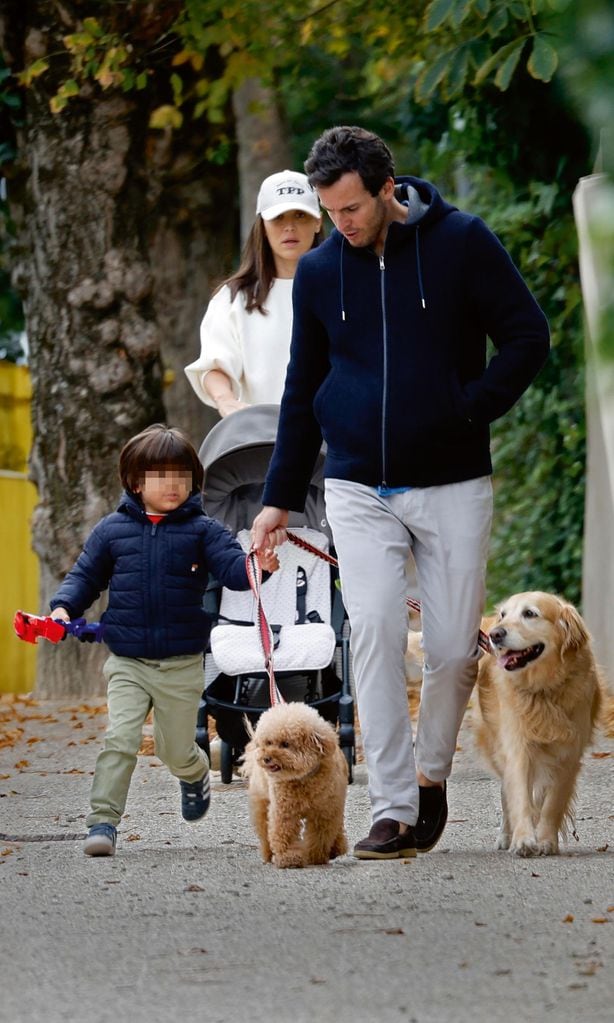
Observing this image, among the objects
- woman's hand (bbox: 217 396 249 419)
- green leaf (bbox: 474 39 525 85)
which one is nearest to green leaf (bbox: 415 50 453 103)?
green leaf (bbox: 474 39 525 85)

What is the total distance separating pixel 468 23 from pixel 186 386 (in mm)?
4594

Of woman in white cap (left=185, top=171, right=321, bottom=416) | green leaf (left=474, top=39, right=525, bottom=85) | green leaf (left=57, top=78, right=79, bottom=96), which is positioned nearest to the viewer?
woman in white cap (left=185, top=171, right=321, bottom=416)

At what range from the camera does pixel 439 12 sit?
7953mm

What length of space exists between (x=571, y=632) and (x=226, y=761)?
247 cm

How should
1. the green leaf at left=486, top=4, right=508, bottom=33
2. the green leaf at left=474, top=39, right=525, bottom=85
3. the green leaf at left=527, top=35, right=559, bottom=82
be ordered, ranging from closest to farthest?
1. the green leaf at left=527, top=35, right=559, bottom=82
2. the green leaf at left=474, top=39, right=525, bottom=85
3. the green leaf at left=486, top=4, right=508, bottom=33

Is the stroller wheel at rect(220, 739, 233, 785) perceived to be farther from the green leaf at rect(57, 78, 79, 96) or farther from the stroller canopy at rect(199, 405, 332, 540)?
the green leaf at rect(57, 78, 79, 96)

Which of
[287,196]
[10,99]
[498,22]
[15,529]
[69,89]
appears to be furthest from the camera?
[15,529]

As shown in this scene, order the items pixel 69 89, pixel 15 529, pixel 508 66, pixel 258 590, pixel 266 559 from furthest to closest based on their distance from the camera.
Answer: pixel 15 529 → pixel 69 89 → pixel 508 66 → pixel 258 590 → pixel 266 559

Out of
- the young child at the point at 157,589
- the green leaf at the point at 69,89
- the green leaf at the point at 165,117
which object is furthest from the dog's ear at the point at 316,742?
the green leaf at the point at 165,117

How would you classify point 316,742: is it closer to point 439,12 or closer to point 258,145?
point 439,12

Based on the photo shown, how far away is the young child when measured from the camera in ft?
20.5

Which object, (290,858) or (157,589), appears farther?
(157,589)

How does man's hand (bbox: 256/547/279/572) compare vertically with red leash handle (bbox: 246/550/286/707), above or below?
above

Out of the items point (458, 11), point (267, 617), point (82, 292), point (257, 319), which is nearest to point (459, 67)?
point (458, 11)
